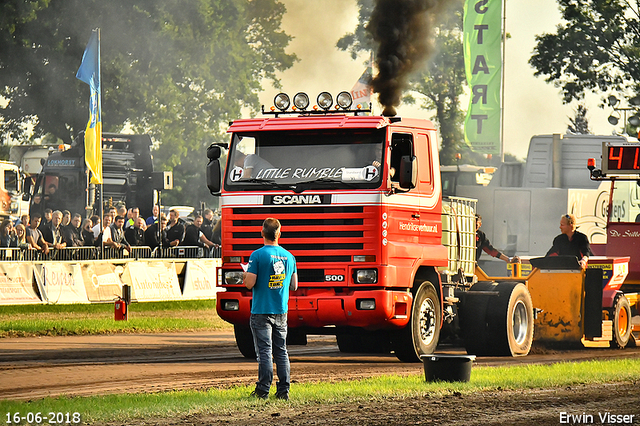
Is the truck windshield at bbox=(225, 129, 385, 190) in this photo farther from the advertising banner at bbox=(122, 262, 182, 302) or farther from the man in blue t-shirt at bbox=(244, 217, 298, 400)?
the advertising banner at bbox=(122, 262, 182, 302)

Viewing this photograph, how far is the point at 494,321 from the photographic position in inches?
648

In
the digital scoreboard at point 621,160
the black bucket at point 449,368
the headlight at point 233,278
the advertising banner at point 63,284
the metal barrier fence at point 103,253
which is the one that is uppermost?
the digital scoreboard at point 621,160

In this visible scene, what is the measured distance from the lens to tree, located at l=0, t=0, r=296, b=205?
5075 centimetres

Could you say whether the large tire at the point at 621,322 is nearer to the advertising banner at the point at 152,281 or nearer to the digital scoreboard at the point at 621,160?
the digital scoreboard at the point at 621,160

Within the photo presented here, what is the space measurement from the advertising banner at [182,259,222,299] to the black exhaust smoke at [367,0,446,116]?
969 cm

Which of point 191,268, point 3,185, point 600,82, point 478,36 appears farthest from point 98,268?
point 600,82

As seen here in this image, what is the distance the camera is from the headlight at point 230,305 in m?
14.9

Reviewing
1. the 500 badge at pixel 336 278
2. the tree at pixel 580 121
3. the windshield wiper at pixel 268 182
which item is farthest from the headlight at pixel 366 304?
the tree at pixel 580 121

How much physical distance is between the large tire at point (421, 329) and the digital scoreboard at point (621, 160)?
17.7ft

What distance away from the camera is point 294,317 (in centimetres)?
1473

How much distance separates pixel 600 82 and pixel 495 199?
81.0ft

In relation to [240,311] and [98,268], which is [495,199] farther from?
[240,311]

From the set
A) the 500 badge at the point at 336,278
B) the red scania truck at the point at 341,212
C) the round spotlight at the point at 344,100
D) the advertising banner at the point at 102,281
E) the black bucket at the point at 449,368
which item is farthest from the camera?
the advertising banner at the point at 102,281

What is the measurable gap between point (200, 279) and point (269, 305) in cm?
1682
